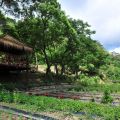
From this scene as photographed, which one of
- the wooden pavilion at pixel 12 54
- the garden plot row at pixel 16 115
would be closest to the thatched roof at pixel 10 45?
the wooden pavilion at pixel 12 54

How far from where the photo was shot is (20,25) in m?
40.7

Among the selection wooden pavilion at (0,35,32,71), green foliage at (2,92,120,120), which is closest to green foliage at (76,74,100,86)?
wooden pavilion at (0,35,32,71)

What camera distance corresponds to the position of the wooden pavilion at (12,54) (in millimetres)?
32500

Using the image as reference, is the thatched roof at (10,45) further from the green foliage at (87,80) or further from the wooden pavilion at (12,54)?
the green foliage at (87,80)

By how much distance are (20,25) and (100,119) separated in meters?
27.1

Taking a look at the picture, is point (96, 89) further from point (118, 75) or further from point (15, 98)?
point (118, 75)

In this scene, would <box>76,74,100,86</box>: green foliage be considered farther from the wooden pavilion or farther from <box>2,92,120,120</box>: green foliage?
<box>2,92,120,120</box>: green foliage

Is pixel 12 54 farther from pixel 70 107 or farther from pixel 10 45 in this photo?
pixel 70 107

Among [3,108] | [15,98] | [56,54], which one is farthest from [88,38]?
[3,108]

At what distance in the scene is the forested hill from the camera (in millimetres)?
38469

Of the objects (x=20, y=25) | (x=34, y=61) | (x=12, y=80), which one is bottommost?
(x=12, y=80)

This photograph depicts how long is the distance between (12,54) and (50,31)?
5962 mm

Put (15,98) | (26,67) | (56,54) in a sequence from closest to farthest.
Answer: (15,98), (26,67), (56,54)

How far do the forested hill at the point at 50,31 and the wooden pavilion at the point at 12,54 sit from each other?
4.27m
